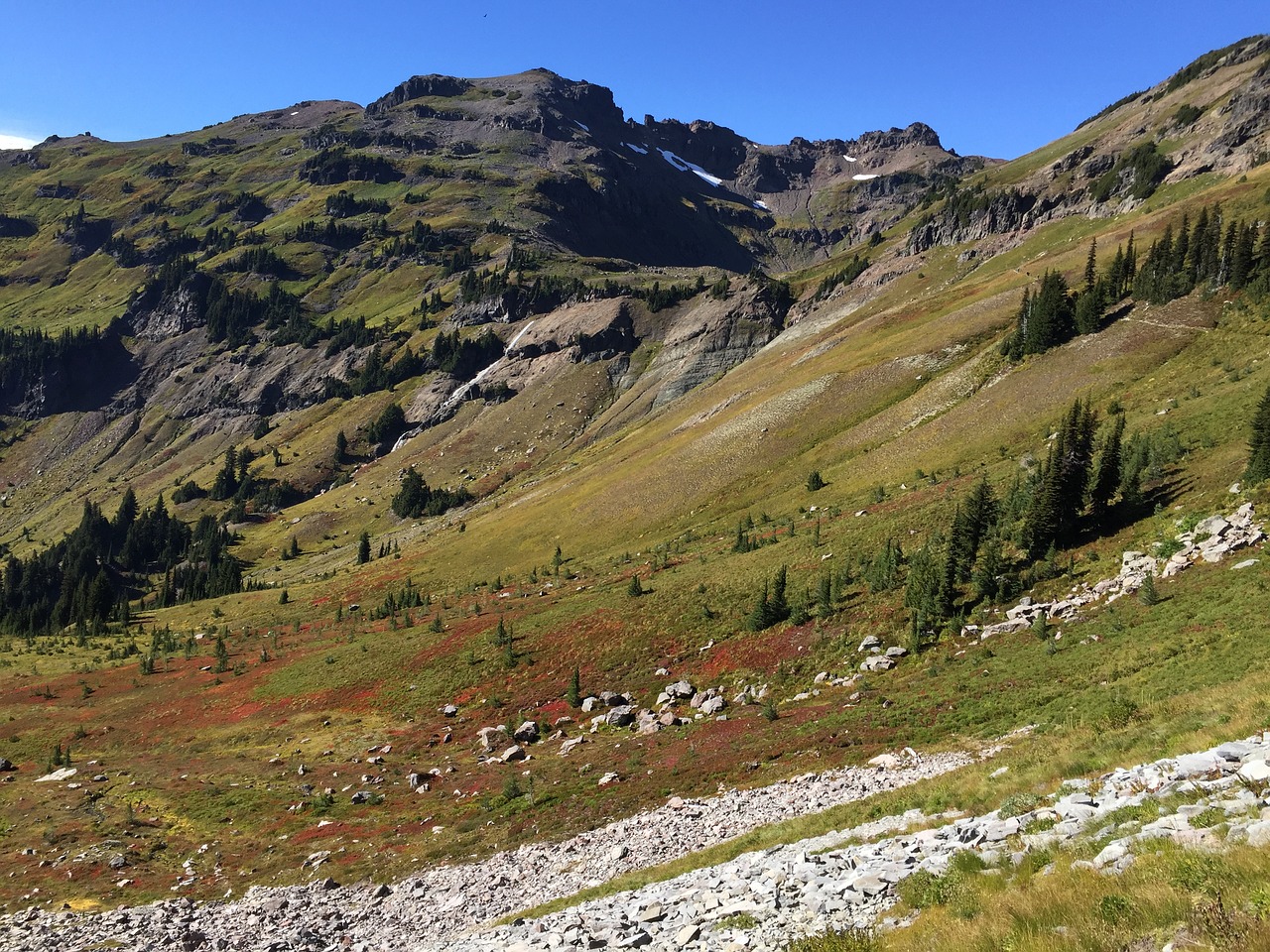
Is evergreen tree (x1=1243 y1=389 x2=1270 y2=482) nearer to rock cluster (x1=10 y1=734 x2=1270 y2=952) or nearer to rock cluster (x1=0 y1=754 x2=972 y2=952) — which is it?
rock cluster (x1=0 y1=754 x2=972 y2=952)

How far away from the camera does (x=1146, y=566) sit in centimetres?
3459

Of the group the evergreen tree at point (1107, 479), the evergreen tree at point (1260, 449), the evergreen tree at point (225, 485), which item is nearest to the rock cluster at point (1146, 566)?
the evergreen tree at point (1260, 449)

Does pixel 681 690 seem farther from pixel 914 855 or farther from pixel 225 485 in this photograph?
pixel 225 485

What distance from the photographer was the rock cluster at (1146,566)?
32656mm

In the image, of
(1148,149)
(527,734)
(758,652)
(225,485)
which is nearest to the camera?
(527,734)

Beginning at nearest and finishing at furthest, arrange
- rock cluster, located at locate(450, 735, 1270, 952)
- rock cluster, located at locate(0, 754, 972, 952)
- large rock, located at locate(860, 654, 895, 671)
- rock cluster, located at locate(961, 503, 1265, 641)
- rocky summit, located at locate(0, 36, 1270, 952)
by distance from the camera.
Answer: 1. rock cluster, located at locate(450, 735, 1270, 952)
2. rocky summit, located at locate(0, 36, 1270, 952)
3. rock cluster, located at locate(0, 754, 972, 952)
4. rock cluster, located at locate(961, 503, 1265, 641)
5. large rock, located at locate(860, 654, 895, 671)

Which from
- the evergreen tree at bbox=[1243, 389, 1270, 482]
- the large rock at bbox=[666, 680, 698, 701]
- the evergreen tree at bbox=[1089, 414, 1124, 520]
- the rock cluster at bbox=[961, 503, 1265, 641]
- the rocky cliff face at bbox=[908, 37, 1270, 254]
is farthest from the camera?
the rocky cliff face at bbox=[908, 37, 1270, 254]

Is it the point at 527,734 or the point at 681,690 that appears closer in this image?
the point at 527,734

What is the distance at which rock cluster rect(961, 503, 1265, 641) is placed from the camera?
32.7 metres

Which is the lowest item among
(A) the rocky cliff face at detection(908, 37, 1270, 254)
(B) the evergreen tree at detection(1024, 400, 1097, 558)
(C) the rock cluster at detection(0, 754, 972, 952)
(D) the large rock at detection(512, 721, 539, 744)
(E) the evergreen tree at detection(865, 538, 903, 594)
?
(D) the large rock at detection(512, 721, 539, 744)

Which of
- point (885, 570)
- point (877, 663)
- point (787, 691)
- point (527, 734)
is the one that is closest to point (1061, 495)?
point (885, 570)

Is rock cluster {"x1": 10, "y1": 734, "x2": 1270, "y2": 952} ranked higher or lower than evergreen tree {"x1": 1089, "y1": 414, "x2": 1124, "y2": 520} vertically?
lower

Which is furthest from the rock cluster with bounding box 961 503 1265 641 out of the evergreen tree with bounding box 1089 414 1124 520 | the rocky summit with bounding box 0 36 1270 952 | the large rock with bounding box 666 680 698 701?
the large rock with bounding box 666 680 698 701

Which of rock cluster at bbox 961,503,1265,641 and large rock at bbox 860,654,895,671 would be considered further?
large rock at bbox 860,654,895,671
